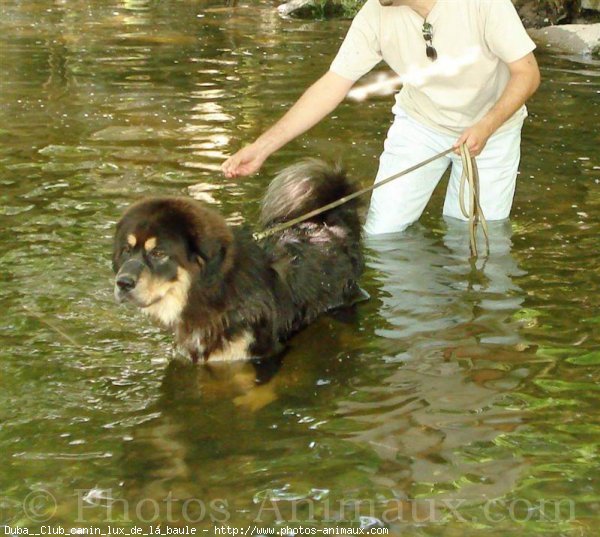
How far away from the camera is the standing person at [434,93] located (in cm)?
579

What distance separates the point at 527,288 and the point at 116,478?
123 inches

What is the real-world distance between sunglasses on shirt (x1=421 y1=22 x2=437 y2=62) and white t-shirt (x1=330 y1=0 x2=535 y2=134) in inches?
1.0

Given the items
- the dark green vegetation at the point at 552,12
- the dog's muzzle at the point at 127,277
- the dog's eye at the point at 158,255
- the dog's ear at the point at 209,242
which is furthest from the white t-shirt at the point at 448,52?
the dark green vegetation at the point at 552,12

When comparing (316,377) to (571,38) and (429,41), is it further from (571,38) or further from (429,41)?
(571,38)

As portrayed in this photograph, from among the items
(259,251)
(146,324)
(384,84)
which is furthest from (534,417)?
(384,84)

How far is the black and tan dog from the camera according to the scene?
486cm

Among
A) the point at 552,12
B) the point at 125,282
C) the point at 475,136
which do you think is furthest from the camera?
the point at 552,12

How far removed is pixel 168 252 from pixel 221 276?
12.9 inches

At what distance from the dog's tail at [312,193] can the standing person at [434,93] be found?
0.23 m

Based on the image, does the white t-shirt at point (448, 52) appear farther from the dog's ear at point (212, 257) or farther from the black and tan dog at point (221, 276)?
the dog's ear at point (212, 257)

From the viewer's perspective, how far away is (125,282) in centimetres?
473

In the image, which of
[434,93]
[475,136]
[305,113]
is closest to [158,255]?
[305,113]

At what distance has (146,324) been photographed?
18.9 feet

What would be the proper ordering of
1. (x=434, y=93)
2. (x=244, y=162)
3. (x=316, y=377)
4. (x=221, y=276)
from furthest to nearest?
(x=434, y=93)
(x=244, y=162)
(x=316, y=377)
(x=221, y=276)
